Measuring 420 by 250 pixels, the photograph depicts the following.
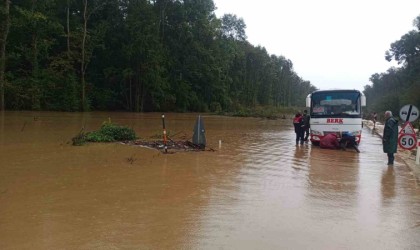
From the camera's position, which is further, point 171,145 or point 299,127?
point 299,127

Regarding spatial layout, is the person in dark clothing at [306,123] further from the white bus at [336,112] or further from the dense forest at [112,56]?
the dense forest at [112,56]

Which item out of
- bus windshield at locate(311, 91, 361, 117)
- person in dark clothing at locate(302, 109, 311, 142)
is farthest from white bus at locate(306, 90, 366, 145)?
person in dark clothing at locate(302, 109, 311, 142)

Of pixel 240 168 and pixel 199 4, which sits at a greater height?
pixel 199 4

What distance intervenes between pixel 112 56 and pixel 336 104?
4085 cm

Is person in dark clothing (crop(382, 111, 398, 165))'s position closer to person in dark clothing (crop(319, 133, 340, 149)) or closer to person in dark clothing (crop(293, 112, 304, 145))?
person in dark clothing (crop(319, 133, 340, 149))

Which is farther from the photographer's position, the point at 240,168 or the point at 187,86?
the point at 187,86

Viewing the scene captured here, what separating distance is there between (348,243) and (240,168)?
6381 mm

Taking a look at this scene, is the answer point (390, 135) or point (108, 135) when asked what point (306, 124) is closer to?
point (390, 135)

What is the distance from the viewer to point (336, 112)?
18703 mm

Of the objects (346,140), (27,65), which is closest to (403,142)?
(346,140)

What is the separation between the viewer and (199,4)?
2404 inches

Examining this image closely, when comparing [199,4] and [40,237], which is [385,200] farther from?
[199,4]

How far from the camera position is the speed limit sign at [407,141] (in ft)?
45.0

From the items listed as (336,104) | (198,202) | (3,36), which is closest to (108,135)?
(336,104)
